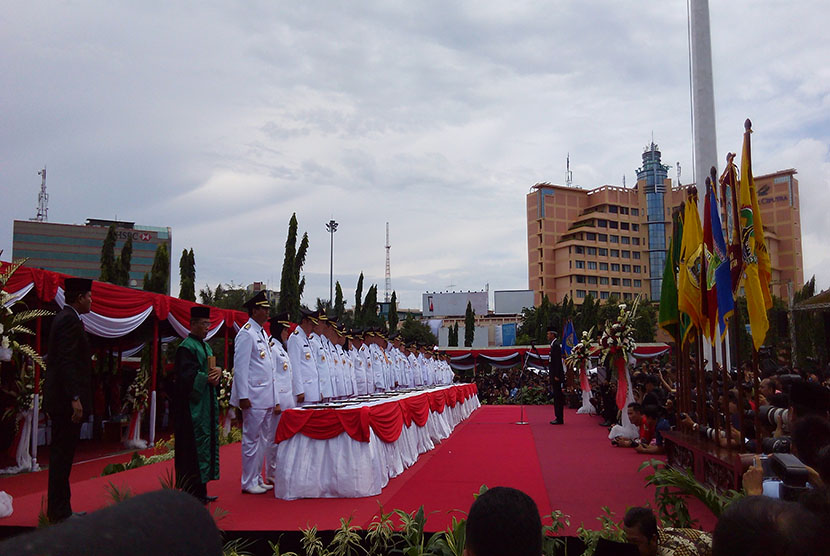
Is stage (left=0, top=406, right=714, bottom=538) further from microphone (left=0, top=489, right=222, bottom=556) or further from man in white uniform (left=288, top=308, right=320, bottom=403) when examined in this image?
microphone (left=0, top=489, right=222, bottom=556)

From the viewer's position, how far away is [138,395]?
976 centimetres

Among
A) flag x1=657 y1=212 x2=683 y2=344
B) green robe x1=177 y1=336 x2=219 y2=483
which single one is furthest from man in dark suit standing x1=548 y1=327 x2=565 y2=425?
green robe x1=177 y1=336 x2=219 y2=483

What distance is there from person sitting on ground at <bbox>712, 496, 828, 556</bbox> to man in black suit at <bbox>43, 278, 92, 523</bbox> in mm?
4110

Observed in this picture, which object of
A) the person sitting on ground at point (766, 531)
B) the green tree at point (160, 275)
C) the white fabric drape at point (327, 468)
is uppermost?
the green tree at point (160, 275)

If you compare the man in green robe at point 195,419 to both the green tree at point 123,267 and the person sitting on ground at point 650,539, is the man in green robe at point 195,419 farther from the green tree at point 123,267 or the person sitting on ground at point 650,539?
the green tree at point 123,267

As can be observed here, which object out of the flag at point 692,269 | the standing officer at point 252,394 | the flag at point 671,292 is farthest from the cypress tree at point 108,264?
the flag at point 692,269

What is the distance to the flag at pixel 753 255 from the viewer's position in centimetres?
436

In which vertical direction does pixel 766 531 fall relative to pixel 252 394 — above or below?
above

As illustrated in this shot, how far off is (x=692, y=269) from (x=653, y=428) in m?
3.11

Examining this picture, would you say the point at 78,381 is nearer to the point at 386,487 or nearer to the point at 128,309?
the point at 386,487

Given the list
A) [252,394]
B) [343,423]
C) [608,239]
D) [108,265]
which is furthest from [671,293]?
[608,239]

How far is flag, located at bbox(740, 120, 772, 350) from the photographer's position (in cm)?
436

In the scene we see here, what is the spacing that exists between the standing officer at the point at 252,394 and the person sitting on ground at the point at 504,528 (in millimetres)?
4387

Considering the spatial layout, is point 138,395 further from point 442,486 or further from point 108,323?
point 442,486
